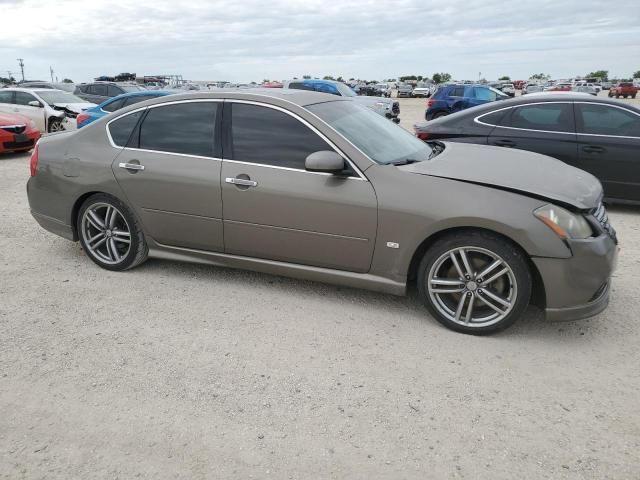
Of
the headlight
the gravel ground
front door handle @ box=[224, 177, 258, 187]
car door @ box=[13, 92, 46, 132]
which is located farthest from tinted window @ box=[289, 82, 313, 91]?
the headlight

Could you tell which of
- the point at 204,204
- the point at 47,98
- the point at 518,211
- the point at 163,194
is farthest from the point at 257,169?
the point at 47,98

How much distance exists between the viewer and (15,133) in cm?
1145

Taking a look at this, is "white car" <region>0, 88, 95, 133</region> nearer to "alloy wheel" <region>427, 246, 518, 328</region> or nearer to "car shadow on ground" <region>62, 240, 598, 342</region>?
"car shadow on ground" <region>62, 240, 598, 342</region>

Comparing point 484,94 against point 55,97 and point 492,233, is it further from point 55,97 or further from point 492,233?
point 492,233

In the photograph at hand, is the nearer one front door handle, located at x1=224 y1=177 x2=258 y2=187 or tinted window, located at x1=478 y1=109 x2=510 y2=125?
front door handle, located at x1=224 y1=177 x2=258 y2=187

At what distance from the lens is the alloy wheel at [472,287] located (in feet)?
11.5

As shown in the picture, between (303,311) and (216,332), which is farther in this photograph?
(303,311)

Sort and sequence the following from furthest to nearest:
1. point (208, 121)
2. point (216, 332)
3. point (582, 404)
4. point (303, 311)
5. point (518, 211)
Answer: point (208, 121)
point (303, 311)
point (216, 332)
point (518, 211)
point (582, 404)

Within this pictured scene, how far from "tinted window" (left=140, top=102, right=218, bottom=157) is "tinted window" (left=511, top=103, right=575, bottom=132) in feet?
14.7

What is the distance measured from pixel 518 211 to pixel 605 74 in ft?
441

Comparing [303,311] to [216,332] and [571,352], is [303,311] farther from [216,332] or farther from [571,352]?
[571,352]

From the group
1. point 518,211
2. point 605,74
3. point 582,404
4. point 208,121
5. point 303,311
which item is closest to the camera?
point 582,404

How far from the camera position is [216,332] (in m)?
3.70

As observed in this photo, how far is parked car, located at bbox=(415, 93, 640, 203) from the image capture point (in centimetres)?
653
